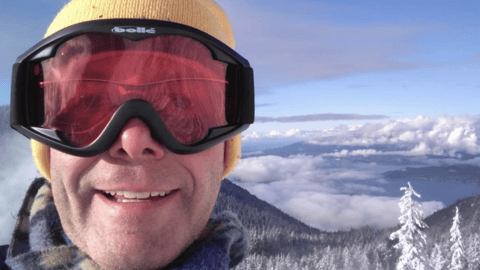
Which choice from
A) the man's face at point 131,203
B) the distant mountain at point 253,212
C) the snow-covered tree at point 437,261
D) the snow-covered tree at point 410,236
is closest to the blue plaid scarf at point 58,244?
the man's face at point 131,203

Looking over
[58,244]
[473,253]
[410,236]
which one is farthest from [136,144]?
[473,253]

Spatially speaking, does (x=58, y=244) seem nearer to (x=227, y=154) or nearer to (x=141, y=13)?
(x=227, y=154)

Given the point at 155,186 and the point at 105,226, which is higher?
the point at 155,186

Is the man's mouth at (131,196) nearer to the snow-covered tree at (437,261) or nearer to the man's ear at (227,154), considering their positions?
the man's ear at (227,154)

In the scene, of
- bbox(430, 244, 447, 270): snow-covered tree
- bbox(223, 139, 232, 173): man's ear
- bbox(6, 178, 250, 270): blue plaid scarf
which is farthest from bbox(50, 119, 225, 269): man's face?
bbox(430, 244, 447, 270): snow-covered tree

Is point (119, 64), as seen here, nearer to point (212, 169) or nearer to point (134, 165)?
point (134, 165)

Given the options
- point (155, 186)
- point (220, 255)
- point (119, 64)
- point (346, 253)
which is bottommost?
point (346, 253)

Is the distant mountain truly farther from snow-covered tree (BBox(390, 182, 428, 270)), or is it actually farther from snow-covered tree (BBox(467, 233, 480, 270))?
snow-covered tree (BBox(390, 182, 428, 270))

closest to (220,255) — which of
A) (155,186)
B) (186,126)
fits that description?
(155,186)
